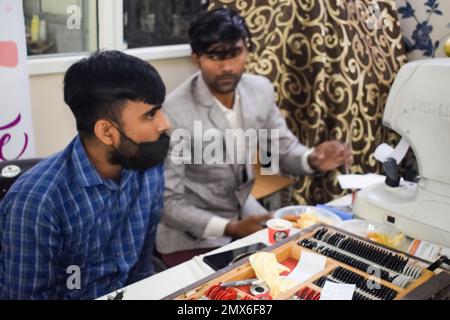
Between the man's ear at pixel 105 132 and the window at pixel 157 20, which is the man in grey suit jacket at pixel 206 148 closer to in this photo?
the man's ear at pixel 105 132

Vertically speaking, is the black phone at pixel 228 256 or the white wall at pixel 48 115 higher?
the white wall at pixel 48 115

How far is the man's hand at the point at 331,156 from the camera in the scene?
1.74 m

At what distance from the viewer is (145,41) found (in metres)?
2.35

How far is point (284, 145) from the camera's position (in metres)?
1.97

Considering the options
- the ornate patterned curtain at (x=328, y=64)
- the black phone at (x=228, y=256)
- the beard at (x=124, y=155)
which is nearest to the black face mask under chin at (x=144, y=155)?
the beard at (x=124, y=155)

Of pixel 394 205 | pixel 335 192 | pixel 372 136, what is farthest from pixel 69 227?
pixel 372 136

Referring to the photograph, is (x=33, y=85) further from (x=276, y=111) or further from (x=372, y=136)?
(x=372, y=136)

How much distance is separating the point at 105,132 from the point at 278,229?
487 millimetres

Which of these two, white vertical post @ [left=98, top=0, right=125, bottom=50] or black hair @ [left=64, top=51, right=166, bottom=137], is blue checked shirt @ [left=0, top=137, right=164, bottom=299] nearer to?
black hair @ [left=64, top=51, right=166, bottom=137]

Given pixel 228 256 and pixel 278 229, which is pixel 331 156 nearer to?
pixel 278 229

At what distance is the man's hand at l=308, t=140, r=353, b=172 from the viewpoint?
1737mm

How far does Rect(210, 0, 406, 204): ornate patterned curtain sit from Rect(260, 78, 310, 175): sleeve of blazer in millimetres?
257

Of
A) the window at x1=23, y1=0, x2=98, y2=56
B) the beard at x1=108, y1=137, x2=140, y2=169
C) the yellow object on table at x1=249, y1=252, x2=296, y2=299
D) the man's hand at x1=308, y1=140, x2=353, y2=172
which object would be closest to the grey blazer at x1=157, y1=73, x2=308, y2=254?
the man's hand at x1=308, y1=140, x2=353, y2=172

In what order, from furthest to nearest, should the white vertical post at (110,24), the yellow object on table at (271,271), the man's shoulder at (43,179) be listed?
the white vertical post at (110,24) < the man's shoulder at (43,179) < the yellow object on table at (271,271)
